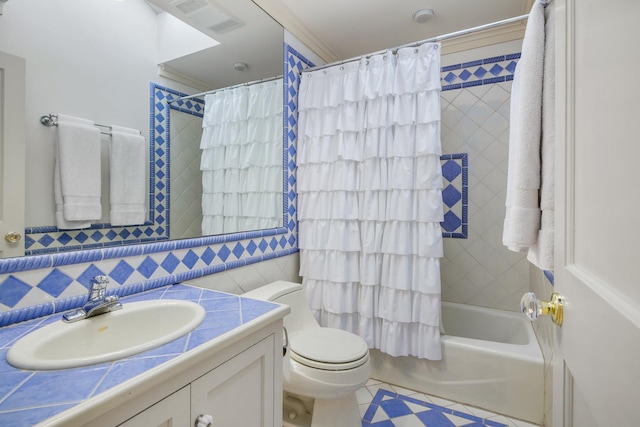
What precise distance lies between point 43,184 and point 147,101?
1.57 ft

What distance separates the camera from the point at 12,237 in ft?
2.87

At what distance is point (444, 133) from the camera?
7.79 ft

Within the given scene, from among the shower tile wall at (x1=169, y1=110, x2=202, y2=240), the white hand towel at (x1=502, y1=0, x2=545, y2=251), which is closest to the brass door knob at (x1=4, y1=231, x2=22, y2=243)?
the shower tile wall at (x1=169, y1=110, x2=202, y2=240)

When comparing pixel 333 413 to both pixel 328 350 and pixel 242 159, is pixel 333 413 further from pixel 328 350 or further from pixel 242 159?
pixel 242 159

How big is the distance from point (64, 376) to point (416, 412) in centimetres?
170

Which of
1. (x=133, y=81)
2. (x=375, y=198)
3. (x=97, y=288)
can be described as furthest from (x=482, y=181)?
(x=97, y=288)

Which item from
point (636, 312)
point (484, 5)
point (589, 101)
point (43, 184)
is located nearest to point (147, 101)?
point (43, 184)

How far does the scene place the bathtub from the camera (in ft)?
5.15

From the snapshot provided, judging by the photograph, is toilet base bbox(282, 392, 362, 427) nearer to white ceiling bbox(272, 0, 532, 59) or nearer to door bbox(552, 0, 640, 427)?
door bbox(552, 0, 640, 427)

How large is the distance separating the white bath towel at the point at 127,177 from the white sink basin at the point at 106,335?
0.35 m

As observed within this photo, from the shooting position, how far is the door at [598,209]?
1.19 ft

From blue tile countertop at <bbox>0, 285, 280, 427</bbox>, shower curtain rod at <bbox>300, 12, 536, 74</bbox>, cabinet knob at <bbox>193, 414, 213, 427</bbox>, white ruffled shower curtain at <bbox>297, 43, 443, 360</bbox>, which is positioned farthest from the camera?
white ruffled shower curtain at <bbox>297, 43, 443, 360</bbox>

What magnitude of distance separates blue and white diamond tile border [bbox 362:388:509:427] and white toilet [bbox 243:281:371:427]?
0.21 m

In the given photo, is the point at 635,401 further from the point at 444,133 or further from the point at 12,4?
the point at 444,133
